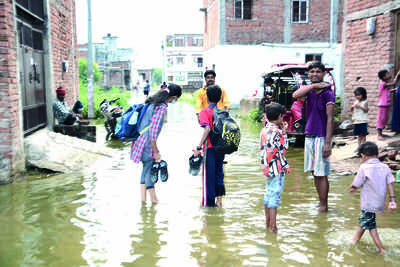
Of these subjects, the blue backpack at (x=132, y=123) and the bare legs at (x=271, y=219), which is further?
the blue backpack at (x=132, y=123)

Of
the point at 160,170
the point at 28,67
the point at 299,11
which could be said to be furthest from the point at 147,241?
the point at 299,11

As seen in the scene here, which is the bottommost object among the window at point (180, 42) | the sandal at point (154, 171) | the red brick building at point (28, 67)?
the sandal at point (154, 171)

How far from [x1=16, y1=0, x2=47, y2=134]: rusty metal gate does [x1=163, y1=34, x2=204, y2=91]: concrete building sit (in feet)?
167

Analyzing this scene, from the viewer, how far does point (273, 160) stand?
4715 mm

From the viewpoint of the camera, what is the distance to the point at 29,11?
8.71 metres

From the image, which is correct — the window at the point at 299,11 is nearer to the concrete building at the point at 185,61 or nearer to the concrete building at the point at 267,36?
the concrete building at the point at 267,36

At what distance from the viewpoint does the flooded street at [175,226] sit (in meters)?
4.11

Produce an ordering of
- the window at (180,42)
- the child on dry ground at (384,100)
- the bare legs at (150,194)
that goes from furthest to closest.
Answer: the window at (180,42) < the child on dry ground at (384,100) < the bare legs at (150,194)

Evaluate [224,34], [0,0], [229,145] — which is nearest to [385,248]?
[229,145]

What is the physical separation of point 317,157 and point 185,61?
2289 inches

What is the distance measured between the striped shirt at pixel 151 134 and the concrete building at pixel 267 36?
20705 mm

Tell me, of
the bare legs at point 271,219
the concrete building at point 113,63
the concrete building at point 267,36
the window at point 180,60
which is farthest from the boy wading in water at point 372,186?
the window at point 180,60

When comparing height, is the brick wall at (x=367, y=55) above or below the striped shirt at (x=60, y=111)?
above

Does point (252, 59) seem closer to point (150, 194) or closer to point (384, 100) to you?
point (384, 100)
